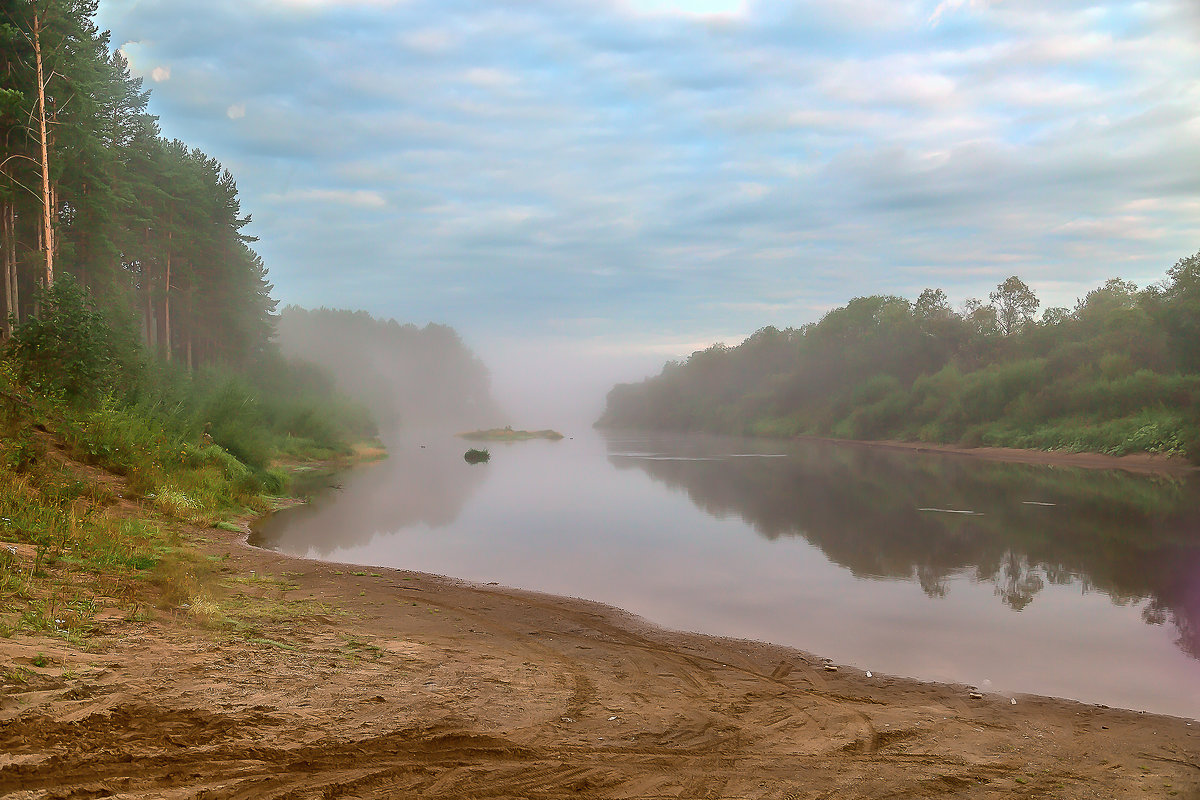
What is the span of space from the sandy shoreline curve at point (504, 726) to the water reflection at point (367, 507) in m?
9.79

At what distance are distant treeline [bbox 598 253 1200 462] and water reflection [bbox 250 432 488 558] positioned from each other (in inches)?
1463

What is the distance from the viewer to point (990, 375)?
64.8 m

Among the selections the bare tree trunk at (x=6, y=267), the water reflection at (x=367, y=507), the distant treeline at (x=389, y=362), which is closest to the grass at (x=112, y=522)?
the water reflection at (x=367, y=507)

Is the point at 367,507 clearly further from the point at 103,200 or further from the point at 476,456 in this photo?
the point at 476,456

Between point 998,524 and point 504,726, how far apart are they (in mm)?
20259

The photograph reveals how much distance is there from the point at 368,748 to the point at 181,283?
4760 centimetres

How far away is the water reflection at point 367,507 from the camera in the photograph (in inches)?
727

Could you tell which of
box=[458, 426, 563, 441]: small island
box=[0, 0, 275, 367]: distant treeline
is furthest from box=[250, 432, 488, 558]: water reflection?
box=[458, 426, 563, 441]: small island

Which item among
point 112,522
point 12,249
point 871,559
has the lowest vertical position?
point 871,559

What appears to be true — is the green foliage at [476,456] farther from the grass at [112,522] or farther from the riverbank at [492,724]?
the riverbank at [492,724]

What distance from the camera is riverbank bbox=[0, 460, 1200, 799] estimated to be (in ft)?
15.5

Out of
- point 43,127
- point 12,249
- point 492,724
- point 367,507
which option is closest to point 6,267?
point 12,249

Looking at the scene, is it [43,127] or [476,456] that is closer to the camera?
[43,127]

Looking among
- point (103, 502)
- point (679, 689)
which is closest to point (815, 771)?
point (679, 689)
